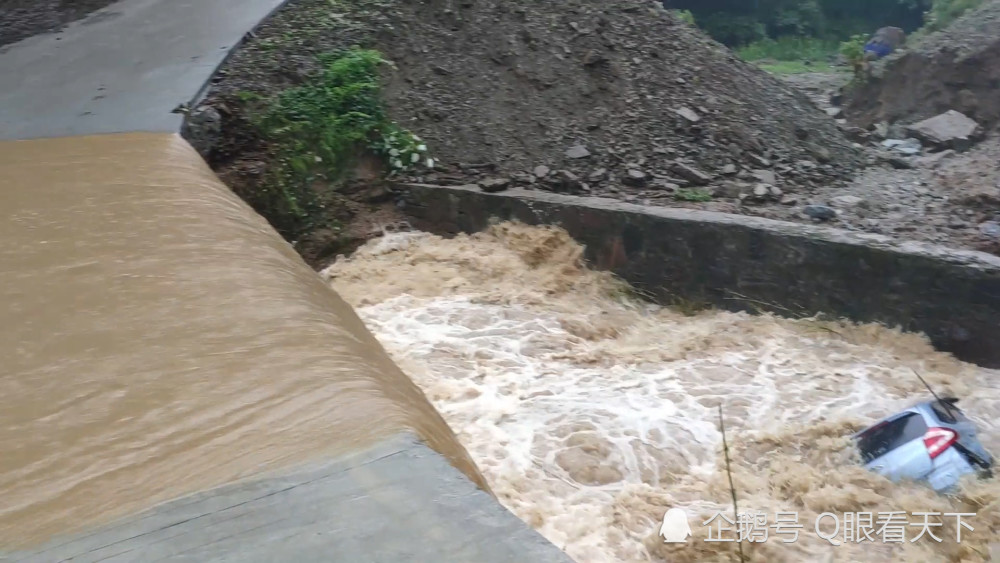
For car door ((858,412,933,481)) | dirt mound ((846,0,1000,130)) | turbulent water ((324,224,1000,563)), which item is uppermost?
dirt mound ((846,0,1000,130))

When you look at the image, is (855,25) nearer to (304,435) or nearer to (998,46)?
(998,46)

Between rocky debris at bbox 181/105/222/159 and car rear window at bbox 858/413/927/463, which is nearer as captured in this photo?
car rear window at bbox 858/413/927/463

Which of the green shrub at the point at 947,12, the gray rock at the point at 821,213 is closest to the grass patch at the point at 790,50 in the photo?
the green shrub at the point at 947,12

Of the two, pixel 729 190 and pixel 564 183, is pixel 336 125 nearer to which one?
pixel 564 183

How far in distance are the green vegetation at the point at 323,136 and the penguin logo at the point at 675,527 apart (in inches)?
145

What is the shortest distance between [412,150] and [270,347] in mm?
3901

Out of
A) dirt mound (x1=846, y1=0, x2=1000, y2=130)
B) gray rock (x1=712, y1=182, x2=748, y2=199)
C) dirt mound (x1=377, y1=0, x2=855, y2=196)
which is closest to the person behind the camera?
gray rock (x1=712, y1=182, x2=748, y2=199)

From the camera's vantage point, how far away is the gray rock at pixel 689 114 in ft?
21.7

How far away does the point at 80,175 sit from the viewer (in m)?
4.17

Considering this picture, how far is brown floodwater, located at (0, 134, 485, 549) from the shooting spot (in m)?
2.06

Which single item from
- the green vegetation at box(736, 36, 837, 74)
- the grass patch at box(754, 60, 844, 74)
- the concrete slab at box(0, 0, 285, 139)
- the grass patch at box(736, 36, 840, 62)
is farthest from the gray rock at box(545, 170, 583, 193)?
the grass patch at box(736, 36, 840, 62)

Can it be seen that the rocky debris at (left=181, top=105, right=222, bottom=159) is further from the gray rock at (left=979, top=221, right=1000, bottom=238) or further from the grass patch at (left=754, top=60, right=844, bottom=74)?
the grass patch at (left=754, top=60, right=844, bottom=74)

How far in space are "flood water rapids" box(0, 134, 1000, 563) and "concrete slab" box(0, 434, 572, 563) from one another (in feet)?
0.32

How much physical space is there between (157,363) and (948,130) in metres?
7.27
